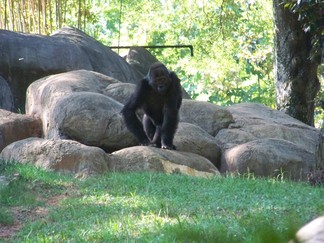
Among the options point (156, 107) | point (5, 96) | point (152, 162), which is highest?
point (156, 107)

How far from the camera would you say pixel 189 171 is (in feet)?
27.6

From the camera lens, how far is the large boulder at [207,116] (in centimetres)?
1142

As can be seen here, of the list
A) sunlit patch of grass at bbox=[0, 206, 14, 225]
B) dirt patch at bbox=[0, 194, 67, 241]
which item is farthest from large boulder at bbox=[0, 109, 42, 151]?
sunlit patch of grass at bbox=[0, 206, 14, 225]

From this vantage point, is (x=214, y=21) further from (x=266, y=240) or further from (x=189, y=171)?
(x=266, y=240)

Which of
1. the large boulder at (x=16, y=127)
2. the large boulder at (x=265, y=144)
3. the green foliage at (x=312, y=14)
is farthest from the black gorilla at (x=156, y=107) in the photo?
the green foliage at (x=312, y=14)

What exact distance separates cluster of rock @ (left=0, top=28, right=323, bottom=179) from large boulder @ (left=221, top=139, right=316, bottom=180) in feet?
0.04

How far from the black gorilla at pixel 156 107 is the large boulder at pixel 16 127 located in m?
1.81

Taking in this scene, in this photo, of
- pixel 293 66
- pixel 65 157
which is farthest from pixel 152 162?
pixel 293 66

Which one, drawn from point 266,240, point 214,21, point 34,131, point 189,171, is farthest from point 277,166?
point 214,21

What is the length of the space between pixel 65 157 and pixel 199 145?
8.77 ft

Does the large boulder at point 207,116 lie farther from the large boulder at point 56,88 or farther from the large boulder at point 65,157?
the large boulder at point 65,157

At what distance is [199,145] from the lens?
9.90 m

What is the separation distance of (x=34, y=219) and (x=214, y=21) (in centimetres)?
1867

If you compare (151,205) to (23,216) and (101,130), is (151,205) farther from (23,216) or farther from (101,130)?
(101,130)
